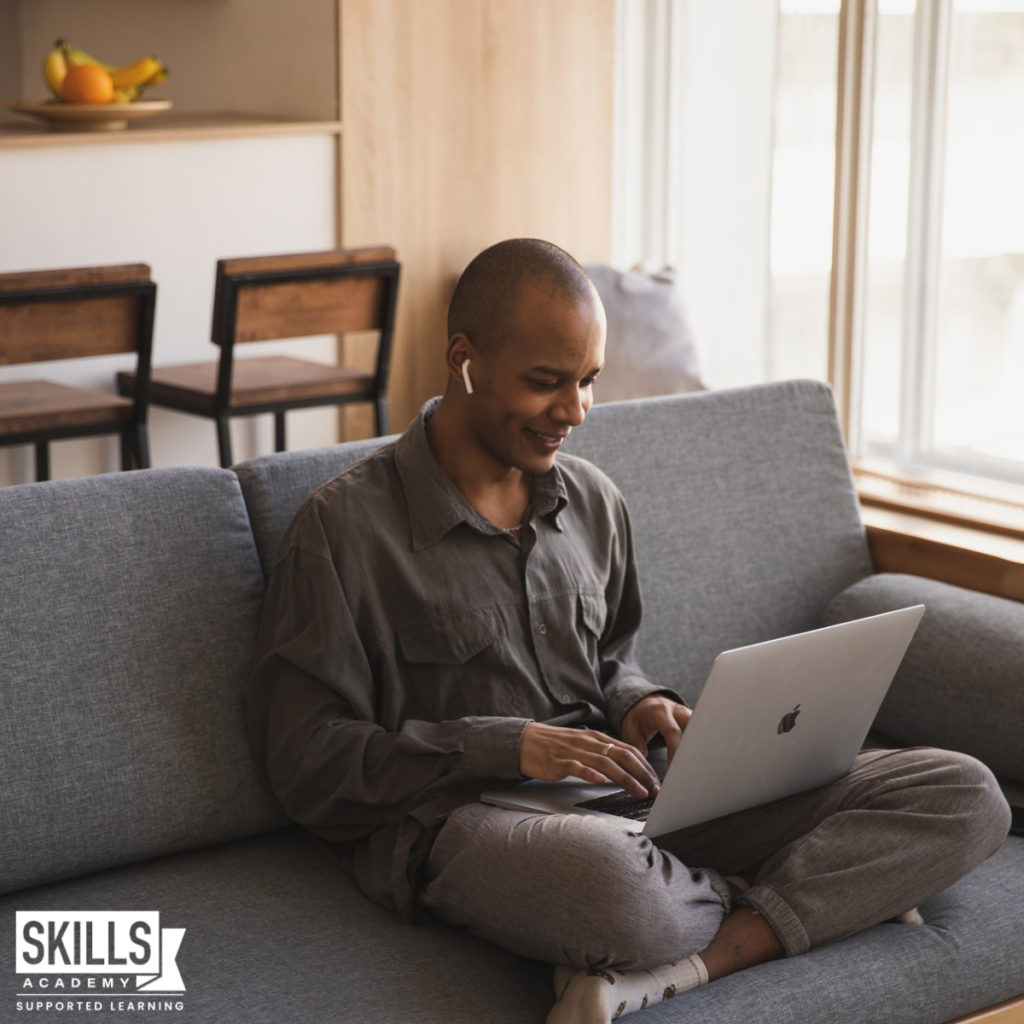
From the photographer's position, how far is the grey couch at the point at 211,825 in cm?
155

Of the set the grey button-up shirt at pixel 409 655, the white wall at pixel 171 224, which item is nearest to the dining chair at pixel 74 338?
the white wall at pixel 171 224

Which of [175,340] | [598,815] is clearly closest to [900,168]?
[175,340]

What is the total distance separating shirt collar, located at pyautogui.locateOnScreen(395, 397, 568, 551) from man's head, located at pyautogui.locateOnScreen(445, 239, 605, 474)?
2.9 inches

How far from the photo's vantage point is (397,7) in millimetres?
3762

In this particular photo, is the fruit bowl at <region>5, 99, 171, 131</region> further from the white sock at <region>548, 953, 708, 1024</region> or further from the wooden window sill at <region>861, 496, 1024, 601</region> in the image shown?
the white sock at <region>548, 953, 708, 1024</region>

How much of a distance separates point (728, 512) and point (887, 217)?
→ 1.17m

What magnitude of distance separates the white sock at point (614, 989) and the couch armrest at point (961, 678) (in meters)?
0.68

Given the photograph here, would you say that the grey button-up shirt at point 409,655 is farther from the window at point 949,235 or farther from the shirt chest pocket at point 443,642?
Result: the window at point 949,235

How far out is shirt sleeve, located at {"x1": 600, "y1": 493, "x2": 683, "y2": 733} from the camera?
198 cm

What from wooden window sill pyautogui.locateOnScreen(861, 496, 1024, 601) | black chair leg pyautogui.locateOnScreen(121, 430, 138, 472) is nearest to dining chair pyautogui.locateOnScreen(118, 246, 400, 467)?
black chair leg pyautogui.locateOnScreen(121, 430, 138, 472)

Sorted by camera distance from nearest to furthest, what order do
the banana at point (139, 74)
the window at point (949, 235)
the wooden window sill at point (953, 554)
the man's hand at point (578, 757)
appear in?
the man's hand at point (578, 757) < the wooden window sill at point (953, 554) < the window at point (949, 235) < the banana at point (139, 74)

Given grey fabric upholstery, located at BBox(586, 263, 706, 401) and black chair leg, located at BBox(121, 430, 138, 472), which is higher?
grey fabric upholstery, located at BBox(586, 263, 706, 401)

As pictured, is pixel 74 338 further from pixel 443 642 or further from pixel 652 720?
pixel 652 720

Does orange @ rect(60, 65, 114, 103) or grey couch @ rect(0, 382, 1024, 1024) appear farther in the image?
orange @ rect(60, 65, 114, 103)
